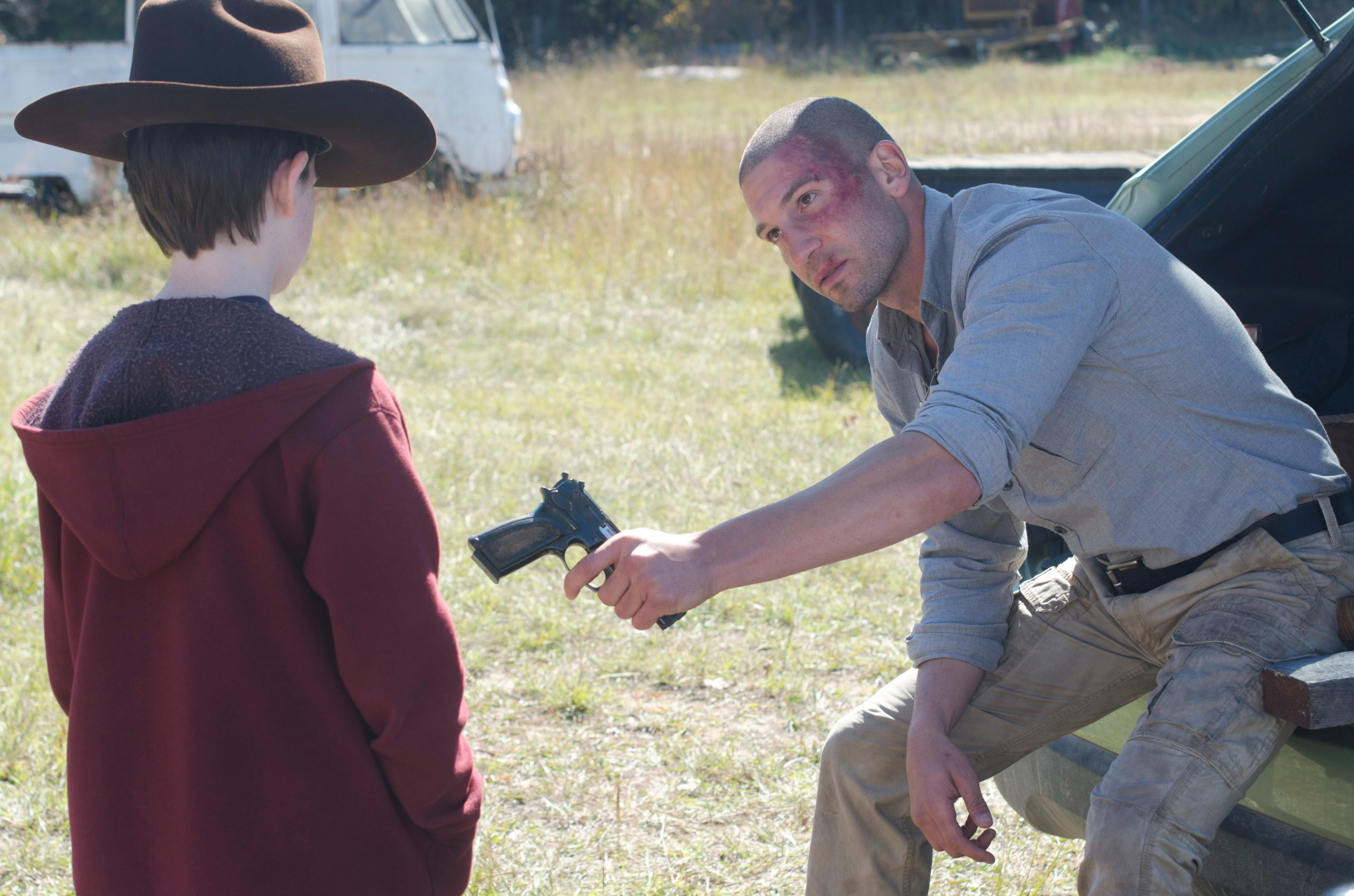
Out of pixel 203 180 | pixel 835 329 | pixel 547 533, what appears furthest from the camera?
pixel 835 329

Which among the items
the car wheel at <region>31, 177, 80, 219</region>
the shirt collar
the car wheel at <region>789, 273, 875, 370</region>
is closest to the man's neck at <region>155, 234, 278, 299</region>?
the shirt collar

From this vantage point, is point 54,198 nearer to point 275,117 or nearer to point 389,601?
point 275,117

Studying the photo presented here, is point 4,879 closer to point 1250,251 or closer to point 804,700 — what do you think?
point 804,700

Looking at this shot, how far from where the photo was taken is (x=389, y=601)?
151cm

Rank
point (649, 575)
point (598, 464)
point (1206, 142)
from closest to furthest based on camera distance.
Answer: point (649, 575), point (1206, 142), point (598, 464)

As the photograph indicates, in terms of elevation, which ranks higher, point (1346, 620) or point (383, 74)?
point (1346, 620)

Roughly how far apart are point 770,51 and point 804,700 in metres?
32.3

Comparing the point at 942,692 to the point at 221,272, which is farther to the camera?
the point at 942,692

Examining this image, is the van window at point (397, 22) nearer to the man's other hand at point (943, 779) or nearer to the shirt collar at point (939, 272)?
the shirt collar at point (939, 272)

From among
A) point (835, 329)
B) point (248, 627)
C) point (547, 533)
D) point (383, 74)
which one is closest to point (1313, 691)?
point (547, 533)

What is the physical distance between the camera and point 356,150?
6.01 ft

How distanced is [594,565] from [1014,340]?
741 millimetres

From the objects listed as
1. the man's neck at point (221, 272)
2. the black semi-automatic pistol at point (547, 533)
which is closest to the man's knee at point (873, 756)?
the black semi-automatic pistol at point (547, 533)

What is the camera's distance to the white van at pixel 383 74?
10.5 metres
